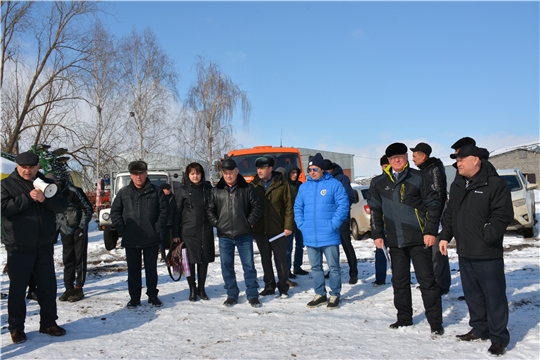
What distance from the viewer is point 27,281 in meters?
4.50

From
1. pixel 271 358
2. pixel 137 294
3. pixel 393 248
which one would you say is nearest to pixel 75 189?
pixel 137 294

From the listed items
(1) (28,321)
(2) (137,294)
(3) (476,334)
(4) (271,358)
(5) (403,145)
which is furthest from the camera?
(2) (137,294)

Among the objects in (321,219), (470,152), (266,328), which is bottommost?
(266,328)

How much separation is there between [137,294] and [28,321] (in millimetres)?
1232

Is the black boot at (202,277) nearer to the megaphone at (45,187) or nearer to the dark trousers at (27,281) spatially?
the dark trousers at (27,281)

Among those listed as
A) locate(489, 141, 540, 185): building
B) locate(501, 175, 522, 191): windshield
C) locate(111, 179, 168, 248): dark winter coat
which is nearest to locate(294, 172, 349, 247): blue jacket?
locate(111, 179, 168, 248): dark winter coat

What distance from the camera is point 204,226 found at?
5.95m

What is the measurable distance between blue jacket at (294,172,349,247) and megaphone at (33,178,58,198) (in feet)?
9.20

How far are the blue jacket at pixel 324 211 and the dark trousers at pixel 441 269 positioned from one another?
1.25 meters

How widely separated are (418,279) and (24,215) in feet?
13.1

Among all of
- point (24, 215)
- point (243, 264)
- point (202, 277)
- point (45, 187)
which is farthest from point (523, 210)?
point (24, 215)

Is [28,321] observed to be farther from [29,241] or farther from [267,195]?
[267,195]

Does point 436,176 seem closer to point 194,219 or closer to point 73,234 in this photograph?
point 194,219

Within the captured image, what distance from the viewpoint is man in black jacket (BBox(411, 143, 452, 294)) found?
17.3 ft
